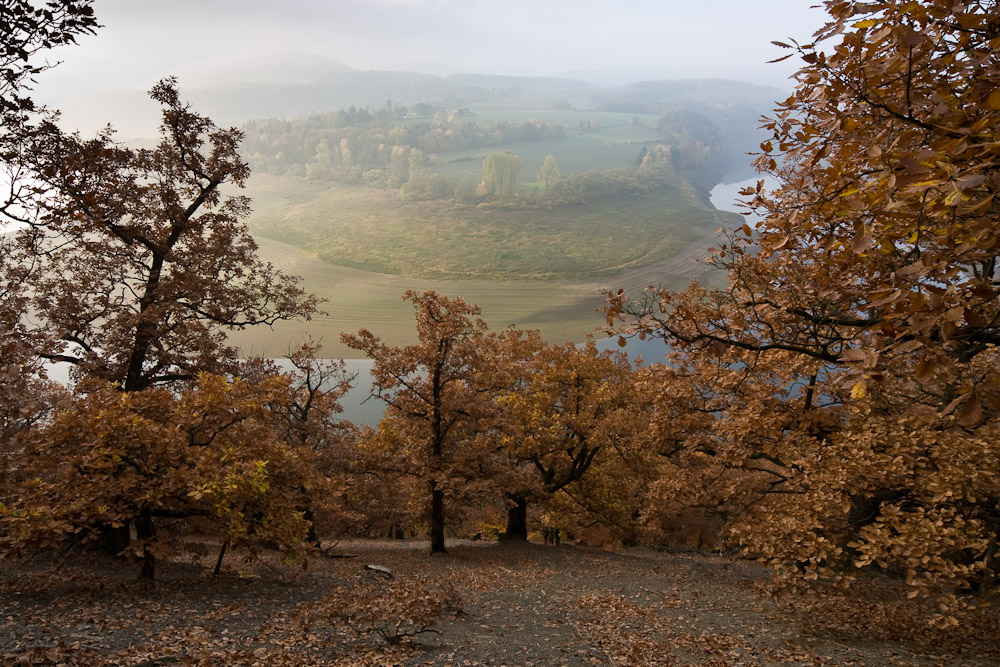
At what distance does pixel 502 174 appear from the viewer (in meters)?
90.6

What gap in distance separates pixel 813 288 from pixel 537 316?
199ft

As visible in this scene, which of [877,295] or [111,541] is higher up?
[877,295]

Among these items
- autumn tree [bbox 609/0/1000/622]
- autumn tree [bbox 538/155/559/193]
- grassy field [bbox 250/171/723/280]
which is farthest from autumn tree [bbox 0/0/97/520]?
autumn tree [bbox 538/155/559/193]

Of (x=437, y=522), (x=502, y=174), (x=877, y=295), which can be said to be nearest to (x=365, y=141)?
(x=502, y=174)

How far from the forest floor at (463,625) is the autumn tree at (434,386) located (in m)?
5.61

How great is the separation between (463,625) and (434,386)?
1022cm

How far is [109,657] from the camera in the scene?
6480mm

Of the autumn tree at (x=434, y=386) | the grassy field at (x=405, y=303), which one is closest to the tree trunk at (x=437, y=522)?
the autumn tree at (x=434, y=386)

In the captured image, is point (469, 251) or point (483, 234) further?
point (483, 234)

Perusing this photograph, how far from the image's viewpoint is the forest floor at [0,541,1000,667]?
7215 mm

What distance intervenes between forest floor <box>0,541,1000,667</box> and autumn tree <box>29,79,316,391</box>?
15.8 ft

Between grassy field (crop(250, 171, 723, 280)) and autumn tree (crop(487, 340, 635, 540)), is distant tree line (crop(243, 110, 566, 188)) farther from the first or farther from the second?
autumn tree (crop(487, 340, 635, 540))

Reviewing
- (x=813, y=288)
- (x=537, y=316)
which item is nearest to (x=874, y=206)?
(x=813, y=288)

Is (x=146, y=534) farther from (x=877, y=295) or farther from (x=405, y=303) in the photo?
(x=405, y=303)
